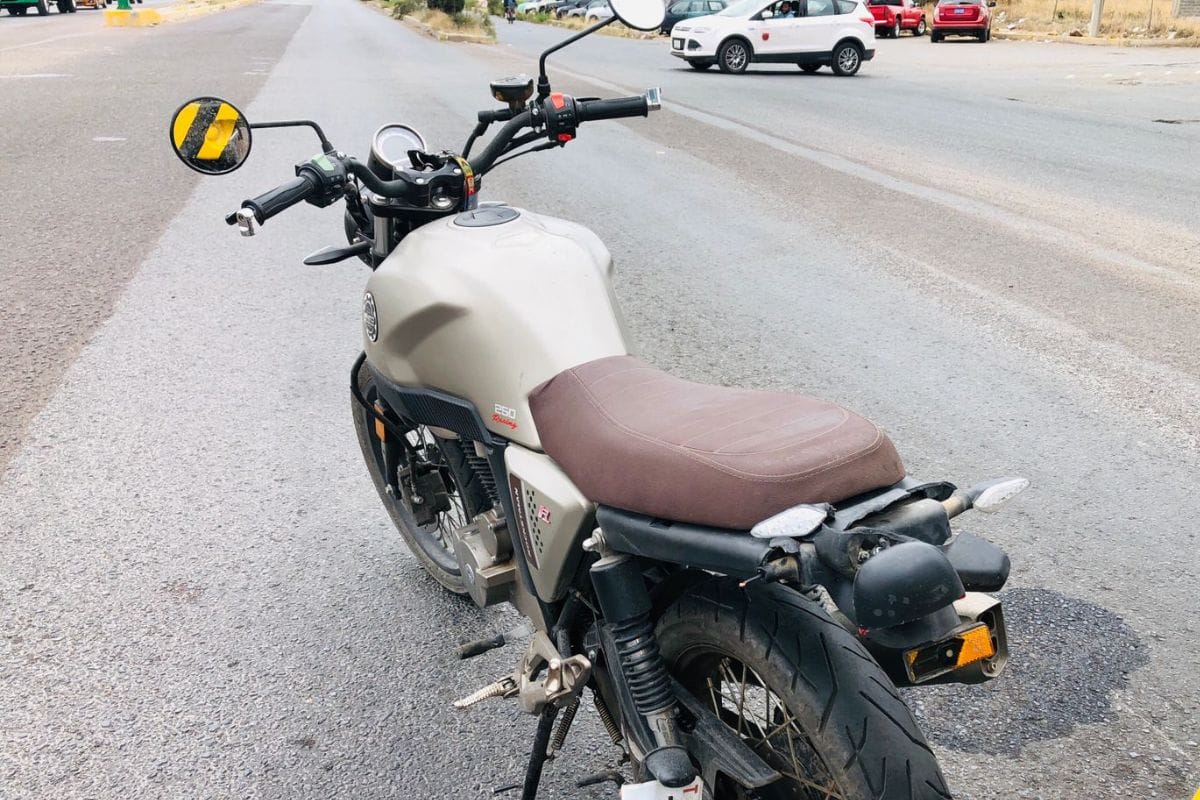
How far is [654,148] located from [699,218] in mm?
3567

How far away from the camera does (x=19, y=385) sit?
17.0ft

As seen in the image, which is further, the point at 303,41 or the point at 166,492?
the point at 303,41

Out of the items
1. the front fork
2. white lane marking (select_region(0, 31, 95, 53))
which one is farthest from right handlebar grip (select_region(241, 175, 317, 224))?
white lane marking (select_region(0, 31, 95, 53))

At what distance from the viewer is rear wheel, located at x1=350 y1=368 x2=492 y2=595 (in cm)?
330

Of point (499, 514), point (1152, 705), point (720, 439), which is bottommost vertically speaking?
point (1152, 705)

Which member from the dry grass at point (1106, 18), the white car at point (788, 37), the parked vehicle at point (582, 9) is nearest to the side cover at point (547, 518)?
the white car at point (788, 37)

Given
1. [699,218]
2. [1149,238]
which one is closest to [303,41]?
[699,218]

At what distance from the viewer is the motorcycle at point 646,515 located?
1.73 m

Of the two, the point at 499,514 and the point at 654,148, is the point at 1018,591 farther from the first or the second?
the point at 654,148

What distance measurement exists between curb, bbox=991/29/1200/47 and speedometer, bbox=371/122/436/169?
3142 cm

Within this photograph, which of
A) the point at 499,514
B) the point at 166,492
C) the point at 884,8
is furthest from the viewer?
the point at 884,8

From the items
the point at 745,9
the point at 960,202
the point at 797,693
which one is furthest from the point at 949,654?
the point at 745,9

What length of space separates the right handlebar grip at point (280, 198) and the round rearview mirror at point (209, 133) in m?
0.12

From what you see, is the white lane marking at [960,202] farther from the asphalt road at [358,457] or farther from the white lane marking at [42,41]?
the white lane marking at [42,41]
